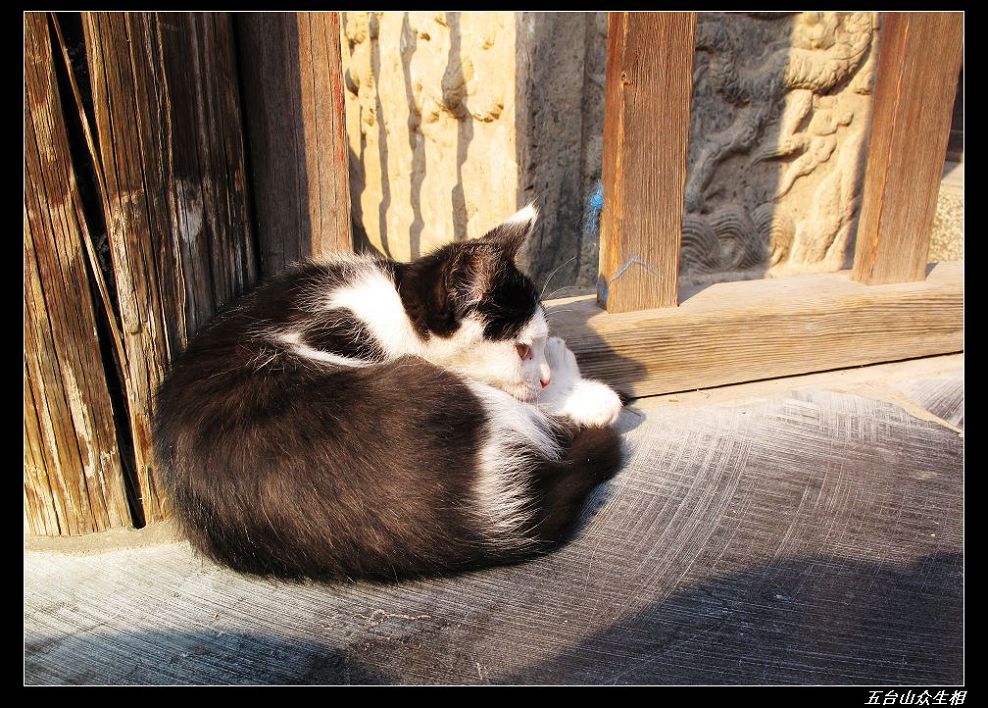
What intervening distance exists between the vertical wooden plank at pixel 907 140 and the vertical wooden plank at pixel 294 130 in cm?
172

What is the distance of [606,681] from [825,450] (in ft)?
3.49

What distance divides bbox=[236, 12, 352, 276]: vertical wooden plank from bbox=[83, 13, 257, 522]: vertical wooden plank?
6 centimetres

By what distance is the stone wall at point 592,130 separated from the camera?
3.02 meters

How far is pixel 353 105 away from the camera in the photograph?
14.5ft

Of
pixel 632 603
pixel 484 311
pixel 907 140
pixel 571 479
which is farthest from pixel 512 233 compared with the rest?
pixel 907 140

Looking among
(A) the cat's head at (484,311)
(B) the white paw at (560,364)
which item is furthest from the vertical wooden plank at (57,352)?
(B) the white paw at (560,364)

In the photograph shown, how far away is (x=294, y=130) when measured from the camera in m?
1.79

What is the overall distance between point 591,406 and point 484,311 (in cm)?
42

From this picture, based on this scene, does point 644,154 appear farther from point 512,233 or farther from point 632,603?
point 632,603

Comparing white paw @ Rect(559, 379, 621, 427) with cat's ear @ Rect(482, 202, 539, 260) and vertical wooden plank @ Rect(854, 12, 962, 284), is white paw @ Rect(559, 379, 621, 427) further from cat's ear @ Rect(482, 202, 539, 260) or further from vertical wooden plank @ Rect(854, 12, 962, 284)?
vertical wooden plank @ Rect(854, 12, 962, 284)

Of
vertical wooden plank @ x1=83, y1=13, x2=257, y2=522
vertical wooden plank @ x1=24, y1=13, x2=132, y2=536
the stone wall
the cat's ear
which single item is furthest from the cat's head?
the stone wall

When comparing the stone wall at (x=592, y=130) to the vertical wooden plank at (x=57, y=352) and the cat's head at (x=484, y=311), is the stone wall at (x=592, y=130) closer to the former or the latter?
the cat's head at (x=484, y=311)

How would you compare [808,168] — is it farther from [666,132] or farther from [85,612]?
[85,612]

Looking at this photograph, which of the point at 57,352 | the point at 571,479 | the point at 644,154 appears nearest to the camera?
the point at 57,352
